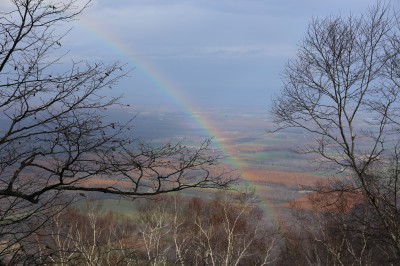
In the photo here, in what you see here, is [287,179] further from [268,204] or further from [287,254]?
[287,254]

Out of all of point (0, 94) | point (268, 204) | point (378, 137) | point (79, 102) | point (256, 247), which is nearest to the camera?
point (0, 94)

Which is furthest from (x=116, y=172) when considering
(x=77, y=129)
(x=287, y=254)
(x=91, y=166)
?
(x=287, y=254)

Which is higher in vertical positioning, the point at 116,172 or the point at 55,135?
the point at 55,135

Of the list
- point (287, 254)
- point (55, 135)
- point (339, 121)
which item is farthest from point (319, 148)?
point (287, 254)

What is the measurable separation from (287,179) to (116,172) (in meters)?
37.2

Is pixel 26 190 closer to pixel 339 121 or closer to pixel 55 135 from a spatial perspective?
pixel 55 135

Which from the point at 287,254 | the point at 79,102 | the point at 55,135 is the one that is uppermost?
the point at 79,102

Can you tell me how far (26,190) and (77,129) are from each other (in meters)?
0.97

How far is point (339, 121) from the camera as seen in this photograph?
22.6ft

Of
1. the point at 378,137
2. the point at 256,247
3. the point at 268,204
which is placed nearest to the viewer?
the point at 378,137

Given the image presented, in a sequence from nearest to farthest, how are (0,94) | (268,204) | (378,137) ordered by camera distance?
1. (0,94)
2. (378,137)
3. (268,204)

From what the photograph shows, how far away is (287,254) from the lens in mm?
19531

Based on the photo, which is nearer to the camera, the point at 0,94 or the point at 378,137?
the point at 0,94

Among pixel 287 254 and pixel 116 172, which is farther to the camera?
pixel 287 254
